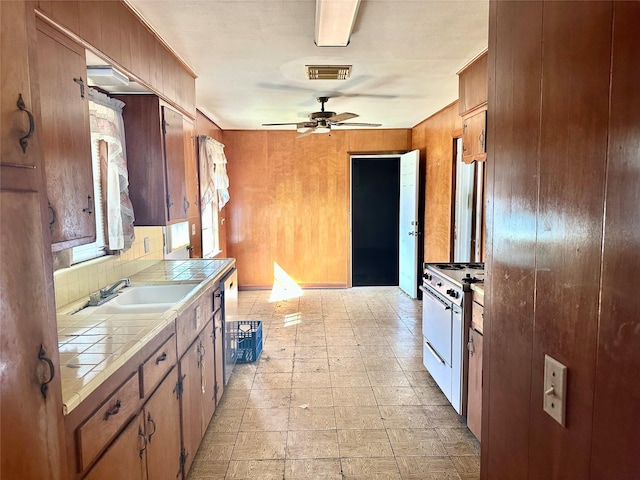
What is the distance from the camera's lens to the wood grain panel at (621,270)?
599 millimetres

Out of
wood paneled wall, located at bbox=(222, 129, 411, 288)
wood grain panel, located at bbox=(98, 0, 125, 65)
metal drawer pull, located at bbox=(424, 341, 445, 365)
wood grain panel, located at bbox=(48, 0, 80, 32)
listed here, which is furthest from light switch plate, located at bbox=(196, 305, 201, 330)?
wood paneled wall, located at bbox=(222, 129, 411, 288)

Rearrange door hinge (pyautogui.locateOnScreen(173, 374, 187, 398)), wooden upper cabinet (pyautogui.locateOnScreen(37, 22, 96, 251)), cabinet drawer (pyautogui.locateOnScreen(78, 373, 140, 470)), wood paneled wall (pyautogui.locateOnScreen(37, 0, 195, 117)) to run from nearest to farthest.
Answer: cabinet drawer (pyautogui.locateOnScreen(78, 373, 140, 470)), wooden upper cabinet (pyautogui.locateOnScreen(37, 22, 96, 251)), wood paneled wall (pyautogui.locateOnScreen(37, 0, 195, 117)), door hinge (pyautogui.locateOnScreen(173, 374, 187, 398))

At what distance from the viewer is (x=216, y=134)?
5711 millimetres

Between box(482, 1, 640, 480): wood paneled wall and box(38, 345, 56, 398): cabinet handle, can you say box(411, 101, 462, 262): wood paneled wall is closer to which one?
box(482, 1, 640, 480): wood paneled wall

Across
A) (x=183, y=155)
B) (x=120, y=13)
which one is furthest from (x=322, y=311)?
(x=120, y=13)

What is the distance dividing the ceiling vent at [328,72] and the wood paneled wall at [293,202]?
2.88m

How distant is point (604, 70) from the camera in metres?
0.66

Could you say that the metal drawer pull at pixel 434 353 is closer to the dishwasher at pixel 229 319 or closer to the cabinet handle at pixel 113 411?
the dishwasher at pixel 229 319

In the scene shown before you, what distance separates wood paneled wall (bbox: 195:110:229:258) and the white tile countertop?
3028mm

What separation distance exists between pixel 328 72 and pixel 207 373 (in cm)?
239

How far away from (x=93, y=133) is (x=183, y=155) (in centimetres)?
79

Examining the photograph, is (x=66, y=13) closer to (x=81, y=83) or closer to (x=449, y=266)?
(x=81, y=83)

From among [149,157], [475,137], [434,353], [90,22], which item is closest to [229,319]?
[149,157]

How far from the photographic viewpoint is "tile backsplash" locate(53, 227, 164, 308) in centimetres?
203
